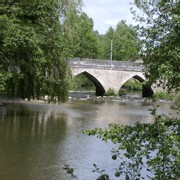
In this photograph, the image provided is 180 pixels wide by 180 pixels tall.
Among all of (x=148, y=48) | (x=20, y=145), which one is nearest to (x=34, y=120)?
(x=20, y=145)

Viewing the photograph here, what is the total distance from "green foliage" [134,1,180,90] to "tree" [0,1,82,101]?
9.33 m

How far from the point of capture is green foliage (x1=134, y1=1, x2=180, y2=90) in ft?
19.0

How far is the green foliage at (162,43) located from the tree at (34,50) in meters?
9.33

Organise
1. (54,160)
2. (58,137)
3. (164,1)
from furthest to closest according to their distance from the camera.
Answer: (58,137) < (54,160) < (164,1)

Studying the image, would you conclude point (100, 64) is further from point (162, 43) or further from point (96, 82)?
point (162, 43)

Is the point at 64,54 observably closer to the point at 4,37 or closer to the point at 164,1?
the point at 4,37

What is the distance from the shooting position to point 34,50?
16.8m

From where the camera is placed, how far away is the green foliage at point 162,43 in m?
5.80

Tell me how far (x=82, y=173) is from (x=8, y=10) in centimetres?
909

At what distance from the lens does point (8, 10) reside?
1627cm

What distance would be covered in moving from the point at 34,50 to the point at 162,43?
433 inches

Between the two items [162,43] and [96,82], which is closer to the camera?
[162,43]

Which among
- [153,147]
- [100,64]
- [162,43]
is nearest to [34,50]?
[162,43]

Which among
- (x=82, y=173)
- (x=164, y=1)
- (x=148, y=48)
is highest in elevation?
(x=164, y=1)
